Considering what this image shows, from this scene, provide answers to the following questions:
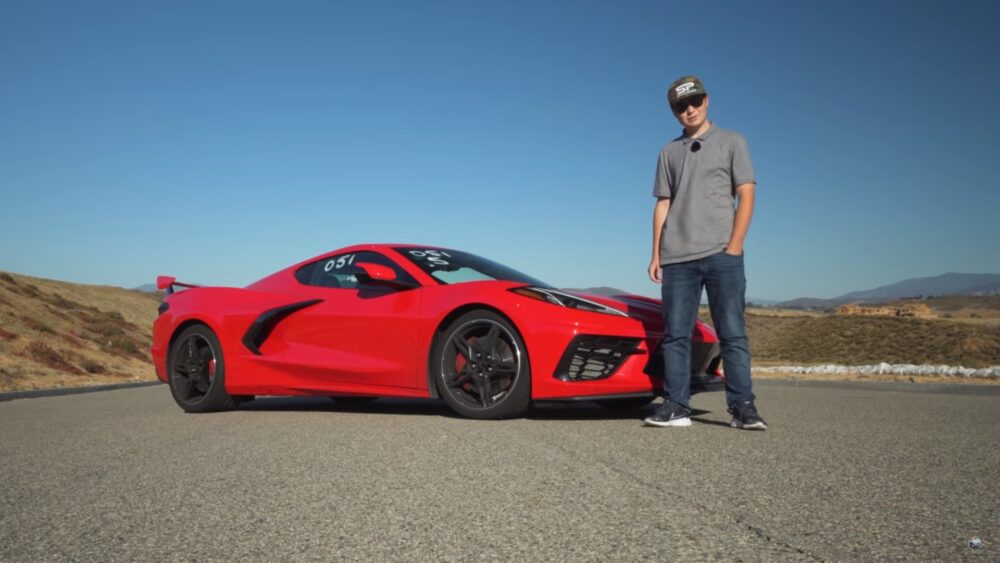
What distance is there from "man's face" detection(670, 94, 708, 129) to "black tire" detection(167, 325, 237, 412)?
4145mm

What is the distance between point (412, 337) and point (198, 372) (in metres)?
2.24

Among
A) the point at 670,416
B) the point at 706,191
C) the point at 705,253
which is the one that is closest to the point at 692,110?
the point at 706,191

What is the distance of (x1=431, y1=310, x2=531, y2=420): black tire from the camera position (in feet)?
16.9

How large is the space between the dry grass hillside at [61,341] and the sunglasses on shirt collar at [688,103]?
1227 cm

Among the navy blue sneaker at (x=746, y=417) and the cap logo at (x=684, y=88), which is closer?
the navy blue sneaker at (x=746, y=417)

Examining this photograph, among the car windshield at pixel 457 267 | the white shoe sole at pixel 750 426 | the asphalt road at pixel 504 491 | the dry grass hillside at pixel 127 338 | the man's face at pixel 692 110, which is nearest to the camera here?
the asphalt road at pixel 504 491

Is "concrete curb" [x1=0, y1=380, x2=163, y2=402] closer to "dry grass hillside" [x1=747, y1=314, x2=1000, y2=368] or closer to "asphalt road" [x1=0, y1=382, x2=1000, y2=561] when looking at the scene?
"asphalt road" [x1=0, y1=382, x2=1000, y2=561]

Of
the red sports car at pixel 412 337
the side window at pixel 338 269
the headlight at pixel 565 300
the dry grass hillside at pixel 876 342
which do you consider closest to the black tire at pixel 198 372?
the red sports car at pixel 412 337

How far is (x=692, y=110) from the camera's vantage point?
5.06 metres

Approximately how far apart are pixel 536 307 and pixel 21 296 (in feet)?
97.4

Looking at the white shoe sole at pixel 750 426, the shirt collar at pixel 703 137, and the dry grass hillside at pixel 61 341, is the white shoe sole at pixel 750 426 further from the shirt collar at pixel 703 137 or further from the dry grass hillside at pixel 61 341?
the dry grass hillside at pixel 61 341

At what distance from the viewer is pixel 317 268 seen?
6.62 m

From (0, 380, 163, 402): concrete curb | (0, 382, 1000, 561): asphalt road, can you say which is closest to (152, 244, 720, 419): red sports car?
(0, 382, 1000, 561): asphalt road

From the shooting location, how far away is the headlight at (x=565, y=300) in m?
5.24
